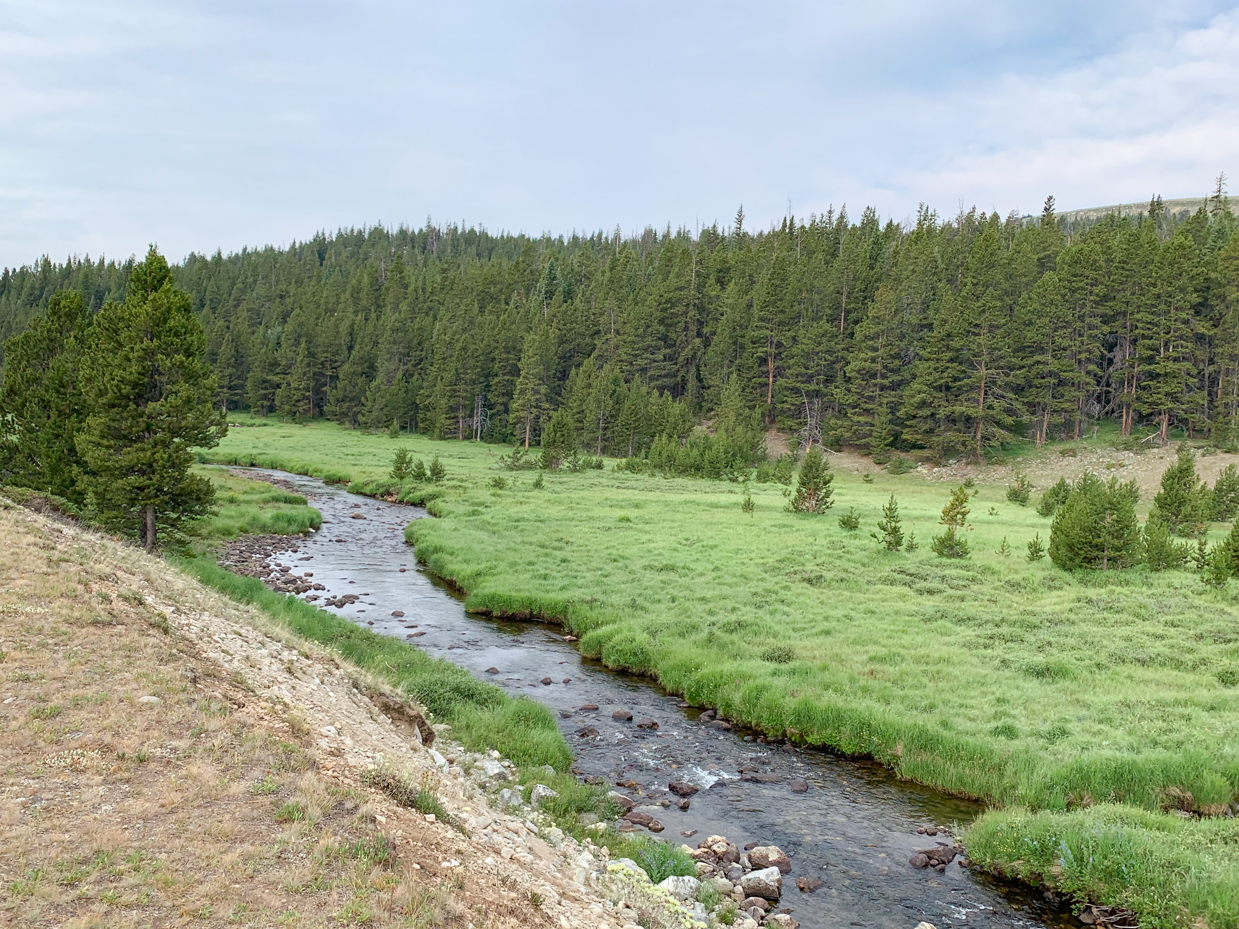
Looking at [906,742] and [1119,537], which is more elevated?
[1119,537]

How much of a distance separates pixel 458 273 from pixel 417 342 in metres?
28.5

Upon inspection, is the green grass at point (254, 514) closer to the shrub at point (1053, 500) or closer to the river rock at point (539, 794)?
the river rock at point (539, 794)

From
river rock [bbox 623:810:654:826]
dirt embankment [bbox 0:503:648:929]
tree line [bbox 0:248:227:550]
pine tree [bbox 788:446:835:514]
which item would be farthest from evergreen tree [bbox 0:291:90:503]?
pine tree [bbox 788:446:835:514]

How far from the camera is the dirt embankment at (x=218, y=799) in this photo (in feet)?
19.7

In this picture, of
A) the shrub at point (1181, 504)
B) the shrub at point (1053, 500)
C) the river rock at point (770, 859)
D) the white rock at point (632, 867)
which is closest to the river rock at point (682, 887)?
the white rock at point (632, 867)

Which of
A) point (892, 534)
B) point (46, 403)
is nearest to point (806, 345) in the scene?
point (892, 534)

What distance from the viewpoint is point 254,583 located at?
22562mm

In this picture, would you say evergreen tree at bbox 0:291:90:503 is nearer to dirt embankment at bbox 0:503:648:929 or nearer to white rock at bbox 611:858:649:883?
dirt embankment at bbox 0:503:648:929

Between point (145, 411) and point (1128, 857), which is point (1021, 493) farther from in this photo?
point (145, 411)

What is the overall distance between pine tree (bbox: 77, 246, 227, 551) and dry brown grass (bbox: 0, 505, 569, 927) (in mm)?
12182

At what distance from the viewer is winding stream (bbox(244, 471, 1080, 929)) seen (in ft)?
34.0

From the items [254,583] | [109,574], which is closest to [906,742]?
[109,574]

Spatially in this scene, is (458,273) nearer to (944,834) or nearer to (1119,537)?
(1119,537)

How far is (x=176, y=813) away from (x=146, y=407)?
737 inches
